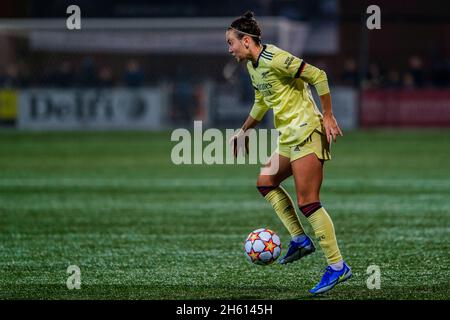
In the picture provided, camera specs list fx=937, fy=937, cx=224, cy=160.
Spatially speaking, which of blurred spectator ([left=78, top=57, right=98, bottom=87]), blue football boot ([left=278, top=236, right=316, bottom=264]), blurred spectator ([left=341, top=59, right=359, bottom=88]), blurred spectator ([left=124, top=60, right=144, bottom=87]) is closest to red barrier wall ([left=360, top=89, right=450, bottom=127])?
blurred spectator ([left=341, top=59, right=359, bottom=88])

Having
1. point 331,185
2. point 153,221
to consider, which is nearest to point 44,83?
point 331,185

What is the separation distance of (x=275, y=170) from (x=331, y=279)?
42.3 inches

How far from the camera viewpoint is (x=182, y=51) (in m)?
31.6

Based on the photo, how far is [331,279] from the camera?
6895 mm

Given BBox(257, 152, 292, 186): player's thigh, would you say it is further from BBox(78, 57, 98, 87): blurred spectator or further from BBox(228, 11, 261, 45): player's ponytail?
BBox(78, 57, 98, 87): blurred spectator

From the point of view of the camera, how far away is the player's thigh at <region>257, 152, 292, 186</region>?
7426mm

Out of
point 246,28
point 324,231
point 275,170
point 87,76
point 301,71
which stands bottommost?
point 324,231

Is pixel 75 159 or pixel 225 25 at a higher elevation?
pixel 225 25

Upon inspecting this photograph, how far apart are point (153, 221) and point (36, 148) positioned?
12.0m

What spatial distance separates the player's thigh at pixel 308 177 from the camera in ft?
23.4

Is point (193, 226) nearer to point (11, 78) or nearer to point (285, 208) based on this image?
point (285, 208)

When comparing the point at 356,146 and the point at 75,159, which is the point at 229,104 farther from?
the point at 75,159

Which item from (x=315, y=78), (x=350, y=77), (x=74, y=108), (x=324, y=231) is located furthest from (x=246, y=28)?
(x=350, y=77)
